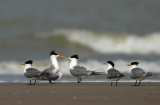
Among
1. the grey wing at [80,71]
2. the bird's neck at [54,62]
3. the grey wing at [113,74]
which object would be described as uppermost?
the bird's neck at [54,62]

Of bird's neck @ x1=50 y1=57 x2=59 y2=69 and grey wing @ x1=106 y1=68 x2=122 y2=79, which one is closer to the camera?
grey wing @ x1=106 y1=68 x2=122 y2=79

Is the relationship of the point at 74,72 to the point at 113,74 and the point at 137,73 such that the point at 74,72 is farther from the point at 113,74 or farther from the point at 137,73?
the point at 137,73

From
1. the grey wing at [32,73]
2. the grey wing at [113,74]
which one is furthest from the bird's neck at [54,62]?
the grey wing at [113,74]

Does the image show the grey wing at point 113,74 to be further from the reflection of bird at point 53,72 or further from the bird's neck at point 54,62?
the bird's neck at point 54,62

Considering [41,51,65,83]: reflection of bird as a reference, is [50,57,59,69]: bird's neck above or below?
above
